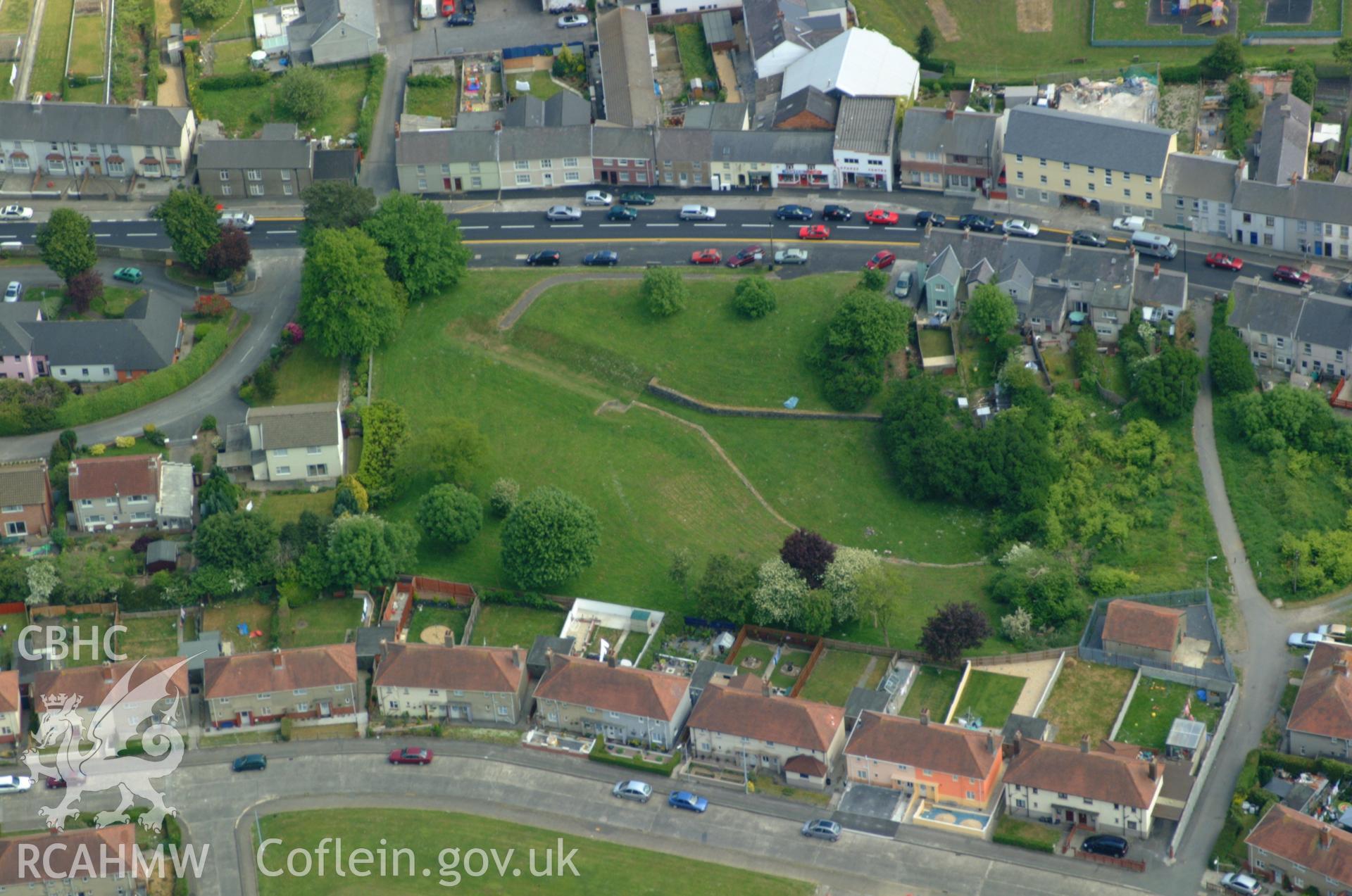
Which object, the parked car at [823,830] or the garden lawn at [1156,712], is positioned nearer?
the parked car at [823,830]

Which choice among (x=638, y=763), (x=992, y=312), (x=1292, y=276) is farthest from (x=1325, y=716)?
(x=1292, y=276)

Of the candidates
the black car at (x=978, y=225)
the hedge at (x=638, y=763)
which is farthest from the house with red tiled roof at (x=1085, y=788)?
the black car at (x=978, y=225)

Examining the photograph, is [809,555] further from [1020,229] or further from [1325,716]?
[1020,229]

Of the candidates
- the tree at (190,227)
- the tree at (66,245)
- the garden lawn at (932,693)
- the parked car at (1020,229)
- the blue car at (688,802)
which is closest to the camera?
the blue car at (688,802)

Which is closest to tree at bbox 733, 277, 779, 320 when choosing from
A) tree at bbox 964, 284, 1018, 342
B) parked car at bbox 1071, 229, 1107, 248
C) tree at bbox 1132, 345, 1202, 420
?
tree at bbox 964, 284, 1018, 342

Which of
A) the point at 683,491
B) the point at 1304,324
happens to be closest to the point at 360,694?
the point at 683,491

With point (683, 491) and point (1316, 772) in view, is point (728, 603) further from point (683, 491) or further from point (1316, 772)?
point (1316, 772)

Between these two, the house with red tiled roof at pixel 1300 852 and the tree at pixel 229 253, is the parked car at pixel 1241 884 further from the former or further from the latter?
the tree at pixel 229 253

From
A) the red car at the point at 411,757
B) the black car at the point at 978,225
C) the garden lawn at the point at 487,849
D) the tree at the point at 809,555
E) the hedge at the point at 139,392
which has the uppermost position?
the black car at the point at 978,225
